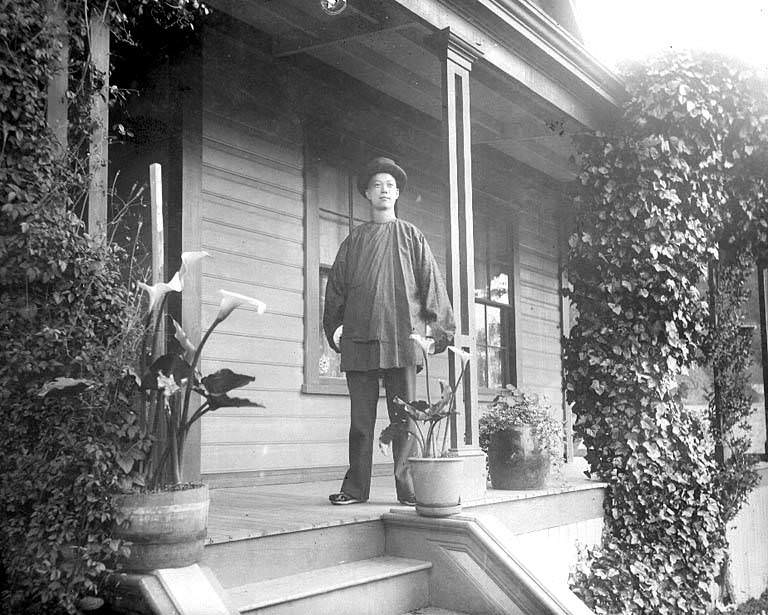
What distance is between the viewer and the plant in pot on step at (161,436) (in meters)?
2.69

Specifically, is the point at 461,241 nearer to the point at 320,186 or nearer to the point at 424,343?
the point at 424,343

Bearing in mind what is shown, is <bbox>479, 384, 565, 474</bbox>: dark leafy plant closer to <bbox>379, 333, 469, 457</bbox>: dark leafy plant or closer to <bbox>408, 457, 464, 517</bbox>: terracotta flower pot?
<bbox>379, 333, 469, 457</bbox>: dark leafy plant

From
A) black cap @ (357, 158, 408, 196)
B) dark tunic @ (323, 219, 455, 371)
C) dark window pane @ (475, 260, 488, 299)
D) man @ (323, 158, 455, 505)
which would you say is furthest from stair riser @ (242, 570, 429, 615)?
dark window pane @ (475, 260, 488, 299)

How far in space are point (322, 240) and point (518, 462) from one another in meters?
2.11

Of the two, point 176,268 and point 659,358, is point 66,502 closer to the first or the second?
point 176,268

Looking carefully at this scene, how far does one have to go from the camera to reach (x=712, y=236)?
21.9ft

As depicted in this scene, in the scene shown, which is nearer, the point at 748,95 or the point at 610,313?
the point at 610,313

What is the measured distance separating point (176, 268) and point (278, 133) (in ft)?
4.17

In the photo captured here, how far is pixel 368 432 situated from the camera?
4219 millimetres

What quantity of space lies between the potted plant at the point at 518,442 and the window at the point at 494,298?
2.38 meters

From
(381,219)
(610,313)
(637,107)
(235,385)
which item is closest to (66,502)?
(235,385)

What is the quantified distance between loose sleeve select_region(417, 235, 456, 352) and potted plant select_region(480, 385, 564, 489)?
1.09m

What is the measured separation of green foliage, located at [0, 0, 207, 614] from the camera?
2.64 m

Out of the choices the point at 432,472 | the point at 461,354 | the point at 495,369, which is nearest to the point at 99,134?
the point at 461,354
